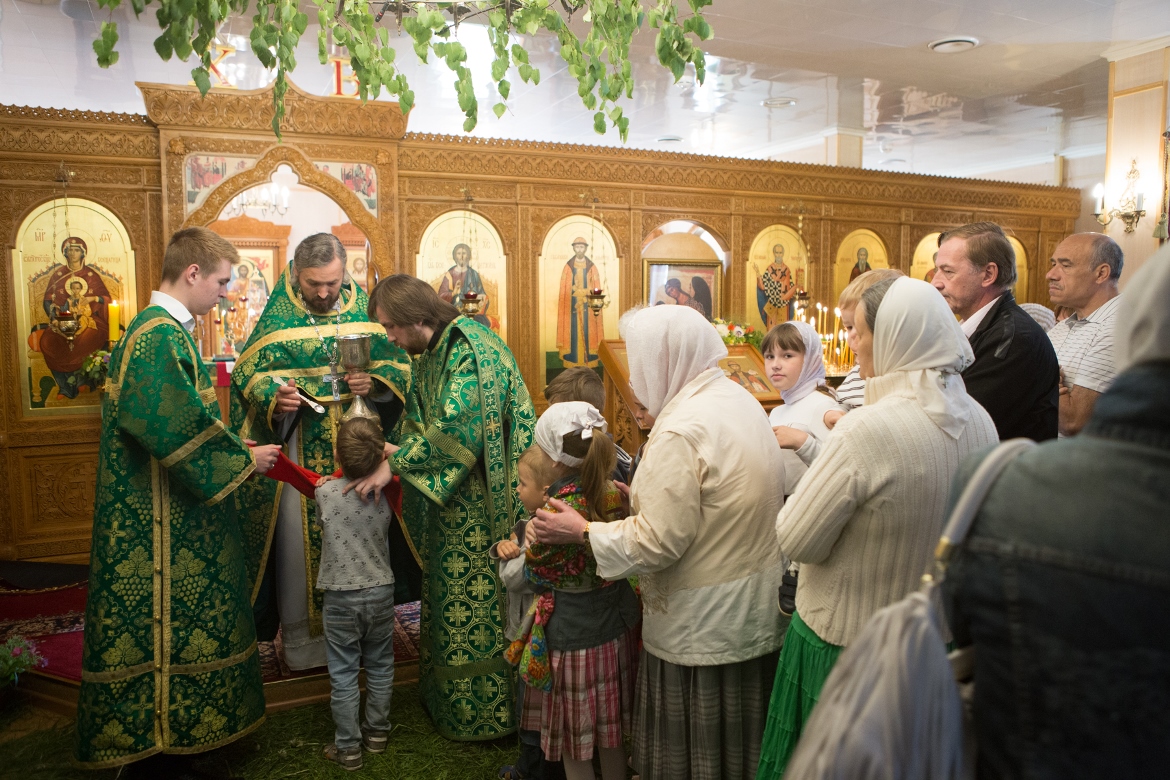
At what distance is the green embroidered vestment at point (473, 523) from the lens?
3307 mm

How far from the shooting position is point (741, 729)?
2312 millimetres

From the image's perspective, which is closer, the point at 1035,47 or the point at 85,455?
the point at 85,455

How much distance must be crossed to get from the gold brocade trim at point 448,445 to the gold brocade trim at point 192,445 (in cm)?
76

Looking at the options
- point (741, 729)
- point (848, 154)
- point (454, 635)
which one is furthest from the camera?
point (848, 154)

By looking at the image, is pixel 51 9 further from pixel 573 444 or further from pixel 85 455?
pixel 573 444

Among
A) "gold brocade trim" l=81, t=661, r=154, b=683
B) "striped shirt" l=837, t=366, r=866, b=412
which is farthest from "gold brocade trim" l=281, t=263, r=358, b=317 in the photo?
"striped shirt" l=837, t=366, r=866, b=412

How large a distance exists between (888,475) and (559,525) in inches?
36.5

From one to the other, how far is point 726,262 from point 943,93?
3129mm

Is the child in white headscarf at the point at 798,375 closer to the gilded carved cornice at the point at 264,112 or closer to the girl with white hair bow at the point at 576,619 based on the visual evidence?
the girl with white hair bow at the point at 576,619

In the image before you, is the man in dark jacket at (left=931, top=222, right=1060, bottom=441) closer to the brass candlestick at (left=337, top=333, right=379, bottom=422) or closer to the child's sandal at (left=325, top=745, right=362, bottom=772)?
the brass candlestick at (left=337, top=333, right=379, bottom=422)

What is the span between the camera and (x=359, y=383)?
3.76 m

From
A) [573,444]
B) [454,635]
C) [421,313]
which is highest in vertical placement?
[421,313]

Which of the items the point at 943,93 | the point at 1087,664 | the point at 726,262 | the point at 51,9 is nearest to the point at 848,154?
the point at 943,93

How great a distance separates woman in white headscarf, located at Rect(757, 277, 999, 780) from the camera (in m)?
1.82
